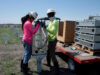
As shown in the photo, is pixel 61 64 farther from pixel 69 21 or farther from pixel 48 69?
pixel 69 21

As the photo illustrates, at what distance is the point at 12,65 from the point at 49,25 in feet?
8.18

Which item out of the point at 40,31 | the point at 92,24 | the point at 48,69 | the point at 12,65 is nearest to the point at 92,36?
the point at 92,24

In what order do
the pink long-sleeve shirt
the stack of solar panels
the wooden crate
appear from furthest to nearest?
the wooden crate < the pink long-sleeve shirt < the stack of solar panels

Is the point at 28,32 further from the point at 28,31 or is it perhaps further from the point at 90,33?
the point at 90,33

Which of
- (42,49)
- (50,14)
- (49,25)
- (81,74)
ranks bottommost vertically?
(81,74)

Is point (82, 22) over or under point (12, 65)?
over

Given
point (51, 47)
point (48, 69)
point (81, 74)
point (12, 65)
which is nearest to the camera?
point (51, 47)

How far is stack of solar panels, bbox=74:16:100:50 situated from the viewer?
12.5ft

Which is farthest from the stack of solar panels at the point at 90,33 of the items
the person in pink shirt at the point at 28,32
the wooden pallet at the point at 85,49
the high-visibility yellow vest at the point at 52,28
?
the person in pink shirt at the point at 28,32

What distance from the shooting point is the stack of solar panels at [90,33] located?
3796mm

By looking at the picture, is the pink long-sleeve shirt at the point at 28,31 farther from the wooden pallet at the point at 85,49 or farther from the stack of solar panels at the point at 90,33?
the wooden pallet at the point at 85,49

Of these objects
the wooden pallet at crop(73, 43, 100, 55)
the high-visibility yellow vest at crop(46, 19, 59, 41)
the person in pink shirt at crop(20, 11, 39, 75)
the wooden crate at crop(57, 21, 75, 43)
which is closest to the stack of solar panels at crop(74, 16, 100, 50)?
the wooden pallet at crop(73, 43, 100, 55)

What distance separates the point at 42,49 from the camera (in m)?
4.41

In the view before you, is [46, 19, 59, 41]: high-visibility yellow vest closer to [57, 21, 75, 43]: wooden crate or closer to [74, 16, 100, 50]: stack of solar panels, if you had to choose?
[74, 16, 100, 50]: stack of solar panels
